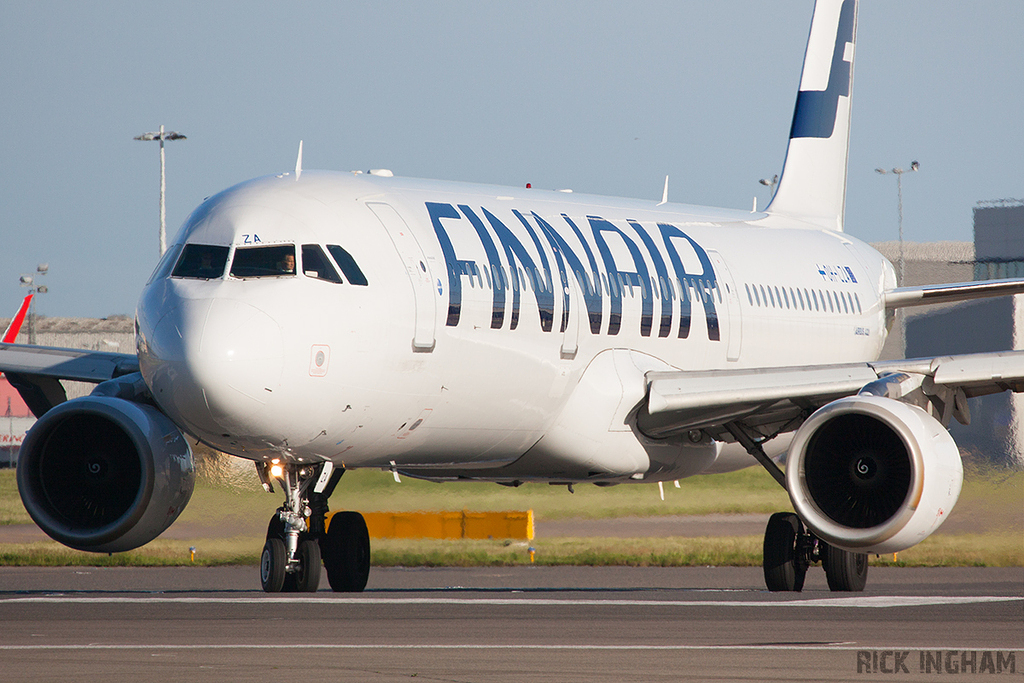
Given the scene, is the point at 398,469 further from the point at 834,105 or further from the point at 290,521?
the point at 834,105

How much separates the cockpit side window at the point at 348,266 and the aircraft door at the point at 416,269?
60 centimetres

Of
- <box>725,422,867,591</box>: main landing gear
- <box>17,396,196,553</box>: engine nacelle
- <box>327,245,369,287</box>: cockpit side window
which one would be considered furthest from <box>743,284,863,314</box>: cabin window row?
<box>17,396,196,553</box>: engine nacelle

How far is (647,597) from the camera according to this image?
16688 millimetres

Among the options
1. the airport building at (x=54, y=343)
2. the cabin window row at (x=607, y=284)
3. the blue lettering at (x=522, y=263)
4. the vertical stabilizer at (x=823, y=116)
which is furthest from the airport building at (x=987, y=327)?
the airport building at (x=54, y=343)

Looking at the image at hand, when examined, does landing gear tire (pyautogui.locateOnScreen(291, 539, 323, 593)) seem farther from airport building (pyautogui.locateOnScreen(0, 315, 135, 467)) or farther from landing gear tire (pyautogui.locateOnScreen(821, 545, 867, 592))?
airport building (pyautogui.locateOnScreen(0, 315, 135, 467))

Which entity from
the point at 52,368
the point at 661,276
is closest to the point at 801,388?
the point at 661,276

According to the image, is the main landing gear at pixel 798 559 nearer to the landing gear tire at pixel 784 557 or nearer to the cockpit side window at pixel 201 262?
the landing gear tire at pixel 784 557

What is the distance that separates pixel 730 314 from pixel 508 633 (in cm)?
911

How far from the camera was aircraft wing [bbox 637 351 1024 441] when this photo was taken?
15.6 meters

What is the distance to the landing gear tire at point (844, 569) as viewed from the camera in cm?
1834

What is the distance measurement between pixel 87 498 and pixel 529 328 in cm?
487

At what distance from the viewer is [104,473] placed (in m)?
16.3

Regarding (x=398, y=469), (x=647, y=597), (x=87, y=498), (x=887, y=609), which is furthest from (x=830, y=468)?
(x=87, y=498)

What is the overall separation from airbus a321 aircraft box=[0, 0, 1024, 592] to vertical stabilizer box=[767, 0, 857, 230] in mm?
5263
